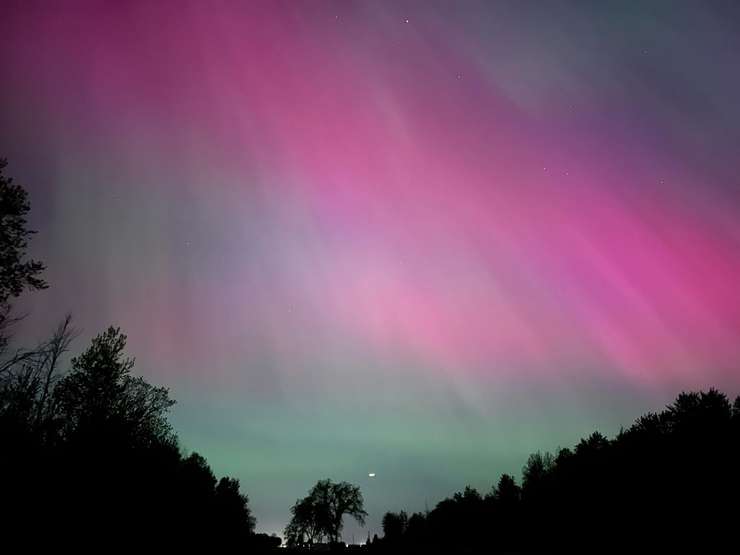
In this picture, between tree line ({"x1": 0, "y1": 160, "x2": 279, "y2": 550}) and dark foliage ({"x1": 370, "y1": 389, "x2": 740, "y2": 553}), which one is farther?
dark foliage ({"x1": 370, "y1": 389, "x2": 740, "y2": 553})

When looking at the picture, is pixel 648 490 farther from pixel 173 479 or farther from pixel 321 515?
pixel 321 515

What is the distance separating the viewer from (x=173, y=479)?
32688 millimetres

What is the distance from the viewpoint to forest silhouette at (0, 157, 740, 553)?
18.9m

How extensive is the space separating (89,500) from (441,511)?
102869 mm

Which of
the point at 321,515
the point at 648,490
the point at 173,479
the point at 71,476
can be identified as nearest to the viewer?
the point at 71,476

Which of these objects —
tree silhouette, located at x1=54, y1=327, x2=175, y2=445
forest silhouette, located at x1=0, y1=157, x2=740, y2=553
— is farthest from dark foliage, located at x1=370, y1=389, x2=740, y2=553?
tree silhouette, located at x1=54, y1=327, x2=175, y2=445

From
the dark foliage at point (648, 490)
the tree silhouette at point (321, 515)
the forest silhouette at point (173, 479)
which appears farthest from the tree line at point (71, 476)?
the tree silhouette at point (321, 515)

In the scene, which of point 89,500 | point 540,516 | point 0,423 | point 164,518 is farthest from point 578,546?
point 0,423

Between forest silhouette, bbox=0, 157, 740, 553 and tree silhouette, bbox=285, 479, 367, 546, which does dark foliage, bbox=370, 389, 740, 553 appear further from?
tree silhouette, bbox=285, 479, 367, 546

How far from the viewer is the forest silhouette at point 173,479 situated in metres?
18.9

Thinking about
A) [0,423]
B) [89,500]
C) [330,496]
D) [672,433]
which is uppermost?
[330,496]

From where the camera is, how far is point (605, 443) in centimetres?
6219

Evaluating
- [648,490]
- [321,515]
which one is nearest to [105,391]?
[648,490]

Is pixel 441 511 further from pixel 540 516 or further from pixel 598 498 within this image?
pixel 598 498
